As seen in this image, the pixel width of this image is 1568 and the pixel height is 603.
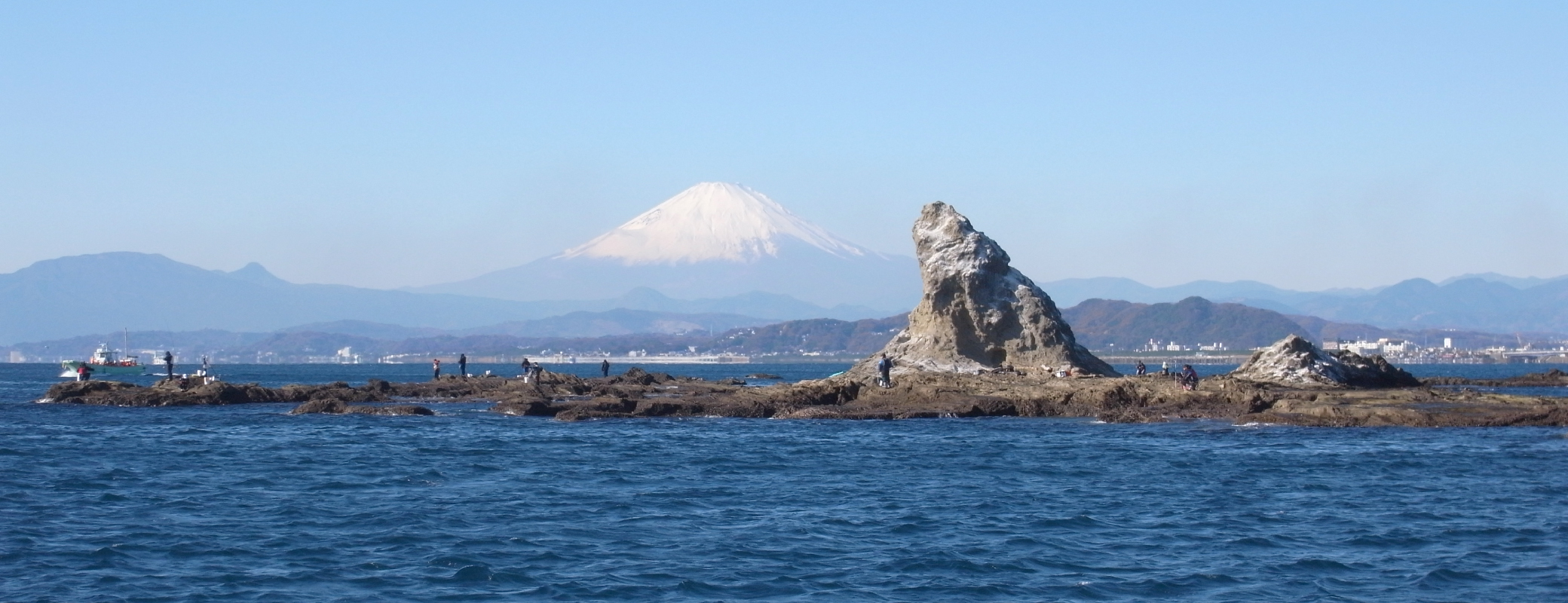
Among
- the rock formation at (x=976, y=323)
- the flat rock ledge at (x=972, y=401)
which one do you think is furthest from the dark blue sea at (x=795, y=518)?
the rock formation at (x=976, y=323)

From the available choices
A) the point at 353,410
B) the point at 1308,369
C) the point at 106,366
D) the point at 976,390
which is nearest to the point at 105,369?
the point at 106,366

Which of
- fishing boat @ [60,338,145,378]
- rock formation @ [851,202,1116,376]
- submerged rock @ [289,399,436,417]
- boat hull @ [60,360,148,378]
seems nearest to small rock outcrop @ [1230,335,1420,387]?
rock formation @ [851,202,1116,376]

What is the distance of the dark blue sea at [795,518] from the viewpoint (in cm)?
2041

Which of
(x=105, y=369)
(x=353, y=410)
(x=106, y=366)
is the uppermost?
(x=106, y=366)

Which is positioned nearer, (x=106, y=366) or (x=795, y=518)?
(x=795, y=518)

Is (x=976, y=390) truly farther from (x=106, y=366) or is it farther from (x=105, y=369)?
(x=105, y=369)

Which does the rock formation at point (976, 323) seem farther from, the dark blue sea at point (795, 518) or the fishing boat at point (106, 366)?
the fishing boat at point (106, 366)

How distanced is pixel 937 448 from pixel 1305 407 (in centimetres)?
1375

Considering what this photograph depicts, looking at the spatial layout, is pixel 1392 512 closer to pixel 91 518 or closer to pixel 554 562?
pixel 554 562

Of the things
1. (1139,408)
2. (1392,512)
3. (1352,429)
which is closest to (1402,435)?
(1352,429)

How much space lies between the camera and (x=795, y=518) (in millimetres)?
26375

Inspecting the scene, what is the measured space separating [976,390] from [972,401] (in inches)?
146

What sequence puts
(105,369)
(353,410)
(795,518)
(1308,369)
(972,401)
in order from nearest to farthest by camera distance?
(795,518) < (972,401) < (353,410) < (1308,369) < (105,369)

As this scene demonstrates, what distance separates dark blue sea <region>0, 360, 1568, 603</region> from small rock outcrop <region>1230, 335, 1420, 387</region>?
1608 centimetres
